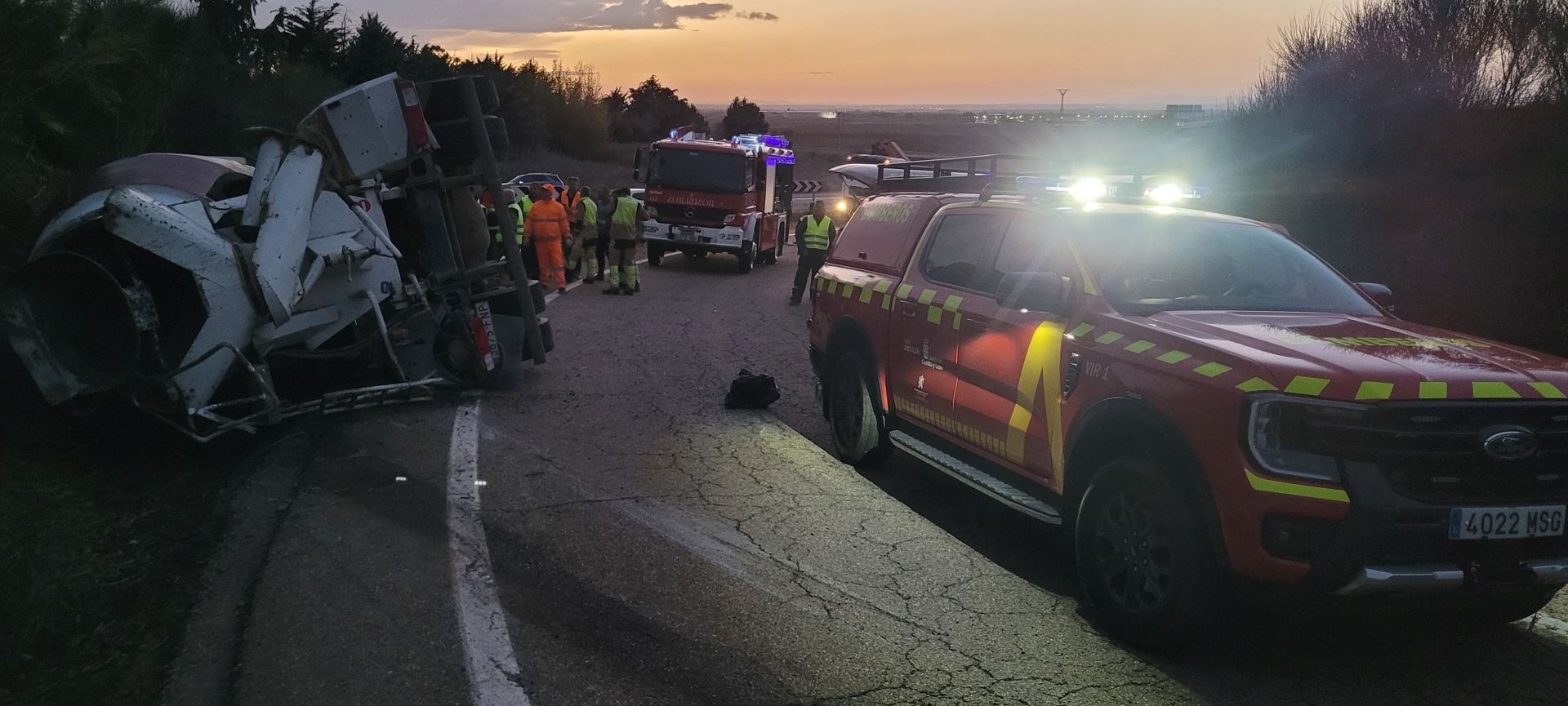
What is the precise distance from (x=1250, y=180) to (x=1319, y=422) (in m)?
16.9

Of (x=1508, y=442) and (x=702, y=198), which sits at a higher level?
(x=1508, y=442)

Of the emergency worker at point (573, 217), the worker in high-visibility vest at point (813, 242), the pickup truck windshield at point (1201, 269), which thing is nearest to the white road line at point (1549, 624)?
the pickup truck windshield at point (1201, 269)

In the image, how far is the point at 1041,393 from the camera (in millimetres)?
→ 5664

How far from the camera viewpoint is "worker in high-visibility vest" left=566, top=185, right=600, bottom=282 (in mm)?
21281

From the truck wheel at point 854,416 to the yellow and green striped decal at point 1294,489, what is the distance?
11.4 ft

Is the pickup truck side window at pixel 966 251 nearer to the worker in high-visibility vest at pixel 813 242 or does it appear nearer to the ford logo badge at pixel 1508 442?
the ford logo badge at pixel 1508 442

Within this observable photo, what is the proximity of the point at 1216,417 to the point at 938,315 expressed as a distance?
8.36 ft

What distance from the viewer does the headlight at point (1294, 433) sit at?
4.21 metres

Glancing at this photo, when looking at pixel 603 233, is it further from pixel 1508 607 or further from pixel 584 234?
pixel 1508 607

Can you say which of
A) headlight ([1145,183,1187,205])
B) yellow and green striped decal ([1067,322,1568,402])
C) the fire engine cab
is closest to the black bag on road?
headlight ([1145,183,1187,205])

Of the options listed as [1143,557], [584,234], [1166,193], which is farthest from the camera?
[584,234]

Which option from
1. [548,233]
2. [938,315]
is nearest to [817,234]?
[548,233]

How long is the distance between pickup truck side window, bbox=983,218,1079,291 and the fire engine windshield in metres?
18.3

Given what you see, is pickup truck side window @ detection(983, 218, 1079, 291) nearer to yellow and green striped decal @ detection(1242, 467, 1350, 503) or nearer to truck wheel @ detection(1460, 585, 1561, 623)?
yellow and green striped decal @ detection(1242, 467, 1350, 503)
